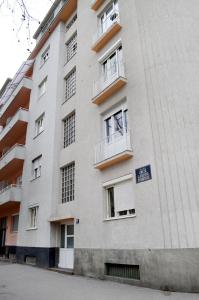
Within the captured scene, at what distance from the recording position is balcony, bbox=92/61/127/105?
36.8 ft

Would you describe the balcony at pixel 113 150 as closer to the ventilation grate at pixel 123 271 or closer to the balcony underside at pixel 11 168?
the ventilation grate at pixel 123 271

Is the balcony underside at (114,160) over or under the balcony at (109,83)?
under

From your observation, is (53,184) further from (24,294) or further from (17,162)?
(24,294)

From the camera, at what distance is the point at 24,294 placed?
7695 millimetres

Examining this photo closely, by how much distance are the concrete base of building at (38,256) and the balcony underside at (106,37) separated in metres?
10.5

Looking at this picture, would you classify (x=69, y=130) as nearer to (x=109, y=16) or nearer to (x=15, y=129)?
(x=109, y=16)

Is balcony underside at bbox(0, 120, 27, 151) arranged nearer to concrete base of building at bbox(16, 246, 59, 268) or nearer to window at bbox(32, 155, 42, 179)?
window at bbox(32, 155, 42, 179)

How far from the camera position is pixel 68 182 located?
46.9ft

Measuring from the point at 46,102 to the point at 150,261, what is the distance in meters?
12.8

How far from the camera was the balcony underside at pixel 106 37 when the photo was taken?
12.4 meters

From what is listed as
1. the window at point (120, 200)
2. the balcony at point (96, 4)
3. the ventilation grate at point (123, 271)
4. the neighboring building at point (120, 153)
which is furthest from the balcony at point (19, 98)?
the ventilation grate at point (123, 271)

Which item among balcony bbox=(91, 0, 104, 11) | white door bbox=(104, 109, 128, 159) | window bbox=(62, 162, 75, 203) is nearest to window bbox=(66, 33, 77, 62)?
balcony bbox=(91, 0, 104, 11)

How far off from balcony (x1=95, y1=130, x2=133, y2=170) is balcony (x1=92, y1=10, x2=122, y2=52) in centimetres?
503

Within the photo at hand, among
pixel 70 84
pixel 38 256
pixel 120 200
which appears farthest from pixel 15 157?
pixel 120 200
